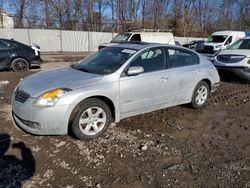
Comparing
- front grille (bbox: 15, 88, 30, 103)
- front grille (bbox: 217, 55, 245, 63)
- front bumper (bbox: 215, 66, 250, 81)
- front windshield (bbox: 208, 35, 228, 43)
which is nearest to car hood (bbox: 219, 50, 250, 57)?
front grille (bbox: 217, 55, 245, 63)

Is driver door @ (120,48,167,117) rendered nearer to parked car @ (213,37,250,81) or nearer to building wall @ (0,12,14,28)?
parked car @ (213,37,250,81)

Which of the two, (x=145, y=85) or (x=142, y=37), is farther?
(x=142, y=37)

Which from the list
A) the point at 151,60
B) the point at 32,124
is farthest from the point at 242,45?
the point at 32,124

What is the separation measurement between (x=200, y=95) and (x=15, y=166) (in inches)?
167

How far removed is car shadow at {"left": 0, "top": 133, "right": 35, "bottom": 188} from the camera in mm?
3271

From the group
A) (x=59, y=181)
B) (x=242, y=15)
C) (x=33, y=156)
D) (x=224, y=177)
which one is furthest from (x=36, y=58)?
(x=242, y=15)

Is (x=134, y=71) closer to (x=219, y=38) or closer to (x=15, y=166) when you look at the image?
(x=15, y=166)

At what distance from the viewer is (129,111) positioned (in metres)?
4.86

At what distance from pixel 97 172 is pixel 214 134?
7.74 feet

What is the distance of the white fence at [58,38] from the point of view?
25406 mm

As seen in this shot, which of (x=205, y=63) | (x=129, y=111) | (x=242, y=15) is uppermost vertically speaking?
(x=242, y=15)

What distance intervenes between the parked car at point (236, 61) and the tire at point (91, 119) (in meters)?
6.15

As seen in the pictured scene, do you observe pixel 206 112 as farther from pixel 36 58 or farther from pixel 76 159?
pixel 36 58

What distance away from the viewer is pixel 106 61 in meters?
5.16
